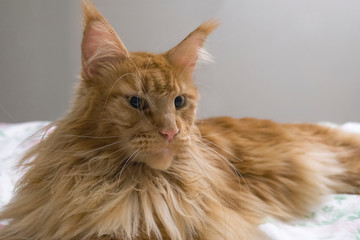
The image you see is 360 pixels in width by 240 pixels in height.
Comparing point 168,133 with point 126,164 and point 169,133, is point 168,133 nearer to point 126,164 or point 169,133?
point 169,133

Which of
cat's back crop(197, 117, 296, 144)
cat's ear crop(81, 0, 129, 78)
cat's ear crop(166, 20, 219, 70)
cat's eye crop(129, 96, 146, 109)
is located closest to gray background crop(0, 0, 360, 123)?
cat's back crop(197, 117, 296, 144)

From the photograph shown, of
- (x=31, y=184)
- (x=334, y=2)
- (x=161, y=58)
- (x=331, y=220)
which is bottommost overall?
(x=331, y=220)

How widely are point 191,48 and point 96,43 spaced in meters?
0.36

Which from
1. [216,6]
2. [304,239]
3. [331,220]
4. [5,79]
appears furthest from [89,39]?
[5,79]

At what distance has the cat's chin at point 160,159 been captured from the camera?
112 centimetres

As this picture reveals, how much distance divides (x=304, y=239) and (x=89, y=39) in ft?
3.49

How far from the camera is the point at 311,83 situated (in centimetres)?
336

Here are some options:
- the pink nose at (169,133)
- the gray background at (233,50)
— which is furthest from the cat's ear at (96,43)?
the gray background at (233,50)

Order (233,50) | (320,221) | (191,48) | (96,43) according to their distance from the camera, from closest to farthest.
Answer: (96,43)
(191,48)
(320,221)
(233,50)

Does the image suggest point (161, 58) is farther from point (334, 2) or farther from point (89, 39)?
point (334, 2)

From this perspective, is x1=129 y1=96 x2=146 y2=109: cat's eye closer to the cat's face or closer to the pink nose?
the cat's face

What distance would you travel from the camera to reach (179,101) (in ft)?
4.11

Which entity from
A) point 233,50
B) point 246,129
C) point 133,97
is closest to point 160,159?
point 133,97

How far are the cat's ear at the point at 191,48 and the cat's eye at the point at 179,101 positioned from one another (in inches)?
5.5
